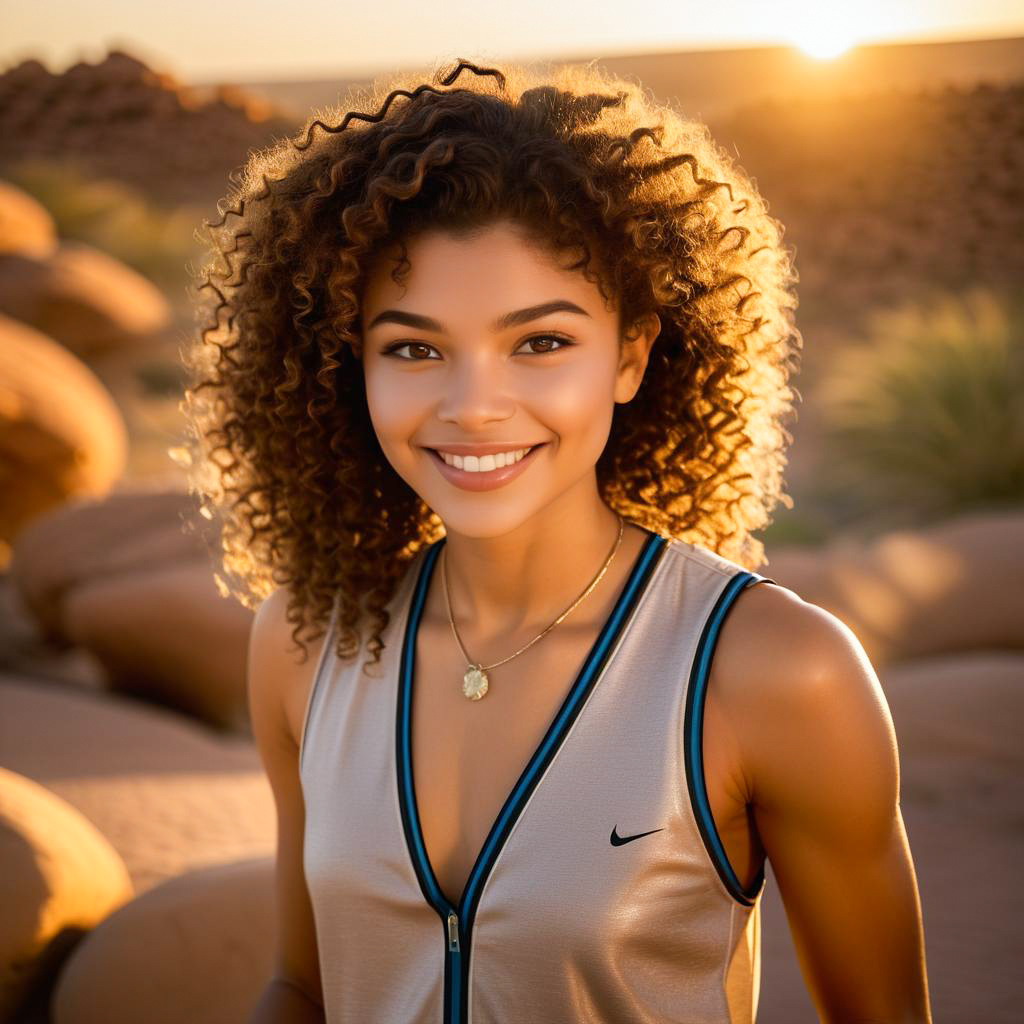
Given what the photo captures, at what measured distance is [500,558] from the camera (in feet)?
6.30

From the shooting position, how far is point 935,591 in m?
5.54

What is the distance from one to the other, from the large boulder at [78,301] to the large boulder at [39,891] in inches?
374

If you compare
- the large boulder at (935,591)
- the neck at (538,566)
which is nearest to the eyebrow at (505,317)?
the neck at (538,566)

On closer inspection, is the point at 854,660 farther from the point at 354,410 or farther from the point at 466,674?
the point at 354,410

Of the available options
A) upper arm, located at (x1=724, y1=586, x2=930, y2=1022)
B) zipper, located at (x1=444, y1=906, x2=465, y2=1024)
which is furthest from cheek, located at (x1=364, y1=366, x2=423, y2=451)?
zipper, located at (x1=444, y1=906, x2=465, y2=1024)

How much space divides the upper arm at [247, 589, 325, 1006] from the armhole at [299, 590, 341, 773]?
0.07 ft

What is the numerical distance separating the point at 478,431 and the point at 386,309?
0.82 feet

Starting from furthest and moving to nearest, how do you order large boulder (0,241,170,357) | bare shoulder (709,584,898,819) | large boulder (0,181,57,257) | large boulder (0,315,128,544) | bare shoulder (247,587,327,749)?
large boulder (0,181,57,257)
large boulder (0,241,170,357)
large boulder (0,315,128,544)
bare shoulder (247,587,327,749)
bare shoulder (709,584,898,819)

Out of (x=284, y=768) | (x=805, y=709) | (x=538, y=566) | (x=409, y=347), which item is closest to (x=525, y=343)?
(x=409, y=347)

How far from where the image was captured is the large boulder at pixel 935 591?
5.37 metres

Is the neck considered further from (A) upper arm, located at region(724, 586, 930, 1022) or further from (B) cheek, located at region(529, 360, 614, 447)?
(A) upper arm, located at region(724, 586, 930, 1022)

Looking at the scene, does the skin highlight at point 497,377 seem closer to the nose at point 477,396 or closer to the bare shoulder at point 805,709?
the nose at point 477,396

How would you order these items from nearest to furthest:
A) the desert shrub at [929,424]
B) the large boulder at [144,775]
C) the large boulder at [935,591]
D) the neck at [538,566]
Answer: the neck at [538,566], the large boulder at [144,775], the large boulder at [935,591], the desert shrub at [929,424]

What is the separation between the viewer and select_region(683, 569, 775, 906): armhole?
158cm
